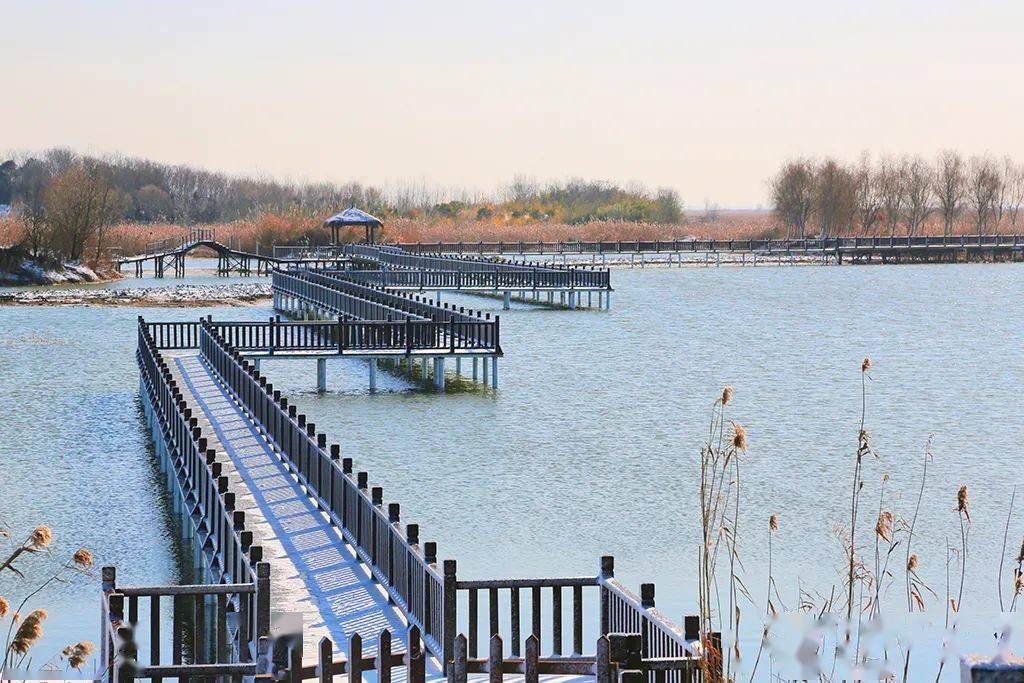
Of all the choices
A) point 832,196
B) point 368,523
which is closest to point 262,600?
point 368,523

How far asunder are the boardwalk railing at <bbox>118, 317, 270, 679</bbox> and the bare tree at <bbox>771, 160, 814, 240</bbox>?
4349 inches

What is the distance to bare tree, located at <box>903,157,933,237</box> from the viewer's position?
140750mm

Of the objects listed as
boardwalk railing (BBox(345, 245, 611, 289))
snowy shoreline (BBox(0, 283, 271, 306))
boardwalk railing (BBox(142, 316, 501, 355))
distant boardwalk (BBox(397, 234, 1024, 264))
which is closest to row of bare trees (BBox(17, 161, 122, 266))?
snowy shoreline (BBox(0, 283, 271, 306))

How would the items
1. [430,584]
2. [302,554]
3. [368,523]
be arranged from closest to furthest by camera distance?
[430,584] < [368,523] < [302,554]

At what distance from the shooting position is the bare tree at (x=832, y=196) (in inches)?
5074

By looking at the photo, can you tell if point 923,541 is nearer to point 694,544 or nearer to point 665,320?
point 694,544

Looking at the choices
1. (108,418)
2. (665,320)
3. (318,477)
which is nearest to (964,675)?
(318,477)

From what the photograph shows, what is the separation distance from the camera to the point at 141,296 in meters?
65.5

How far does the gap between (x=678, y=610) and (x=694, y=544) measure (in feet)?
9.32

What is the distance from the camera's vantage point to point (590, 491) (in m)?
20.8

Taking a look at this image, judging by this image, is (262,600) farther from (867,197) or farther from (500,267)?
(867,197)

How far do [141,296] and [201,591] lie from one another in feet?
188

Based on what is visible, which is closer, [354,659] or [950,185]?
[354,659]

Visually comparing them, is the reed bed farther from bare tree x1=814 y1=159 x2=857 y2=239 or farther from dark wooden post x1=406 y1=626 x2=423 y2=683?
bare tree x1=814 y1=159 x2=857 y2=239
